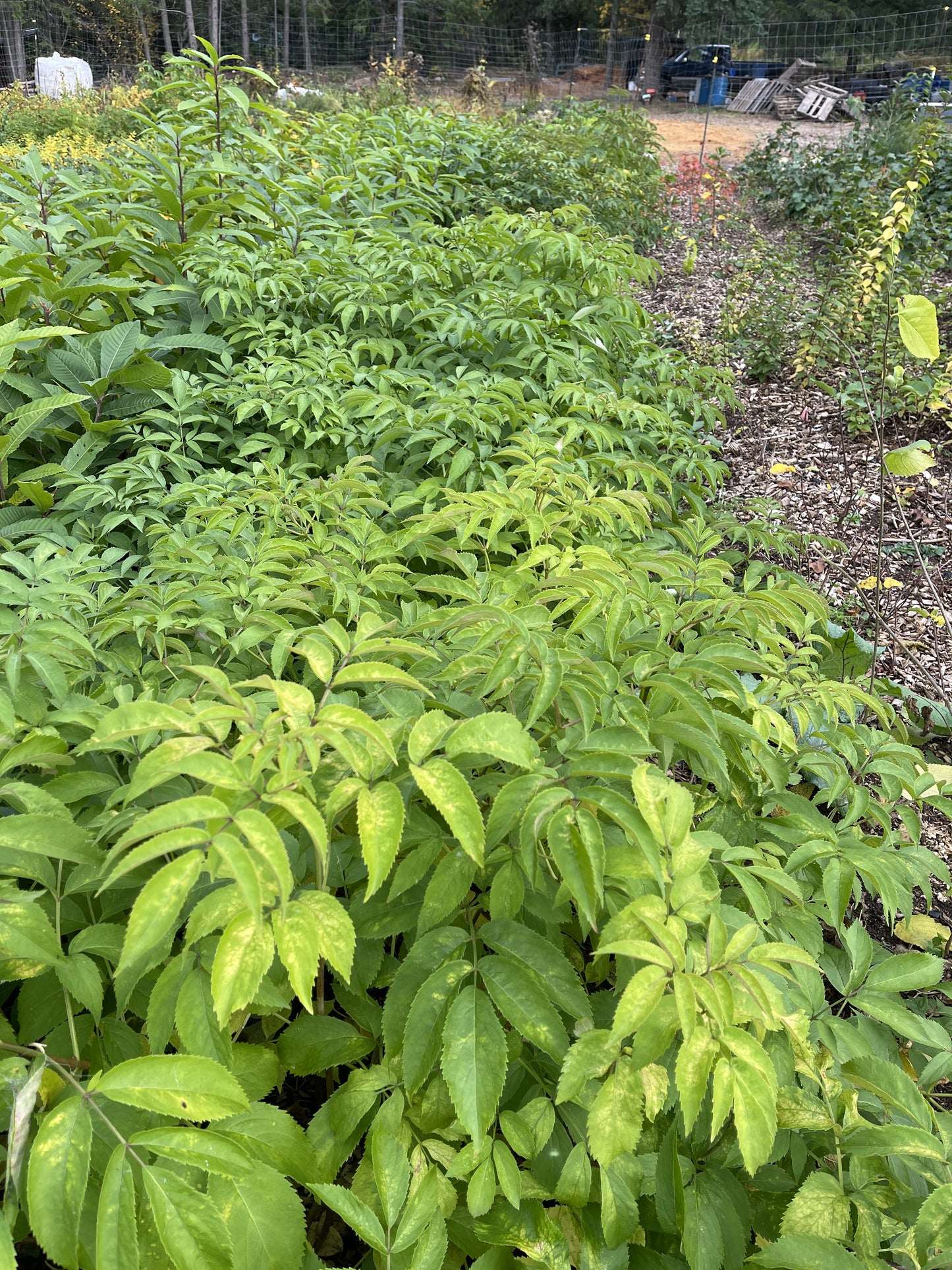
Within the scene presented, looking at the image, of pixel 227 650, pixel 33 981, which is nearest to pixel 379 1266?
pixel 33 981

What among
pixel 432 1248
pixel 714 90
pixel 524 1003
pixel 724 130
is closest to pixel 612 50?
pixel 714 90

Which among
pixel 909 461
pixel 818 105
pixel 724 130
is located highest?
pixel 818 105

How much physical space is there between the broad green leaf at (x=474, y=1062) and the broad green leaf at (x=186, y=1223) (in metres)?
0.26

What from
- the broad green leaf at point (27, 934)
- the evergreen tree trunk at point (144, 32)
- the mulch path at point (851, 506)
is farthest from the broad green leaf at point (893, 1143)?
the evergreen tree trunk at point (144, 32)

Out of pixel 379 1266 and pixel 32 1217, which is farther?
pixel 379 1266

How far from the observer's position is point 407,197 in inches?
171

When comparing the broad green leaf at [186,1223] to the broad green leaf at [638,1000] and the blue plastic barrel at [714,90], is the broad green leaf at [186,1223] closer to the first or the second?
the broad green leaf at [638,1000]

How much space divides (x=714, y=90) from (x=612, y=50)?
3251mm

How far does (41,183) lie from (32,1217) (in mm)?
3848

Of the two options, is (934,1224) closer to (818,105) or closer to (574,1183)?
(574,1183)

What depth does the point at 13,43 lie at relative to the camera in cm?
1936

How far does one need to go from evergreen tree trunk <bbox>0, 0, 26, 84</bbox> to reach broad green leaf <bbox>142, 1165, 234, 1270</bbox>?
25.2 m

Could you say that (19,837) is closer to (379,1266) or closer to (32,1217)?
(32,1217)

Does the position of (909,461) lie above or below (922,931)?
above
